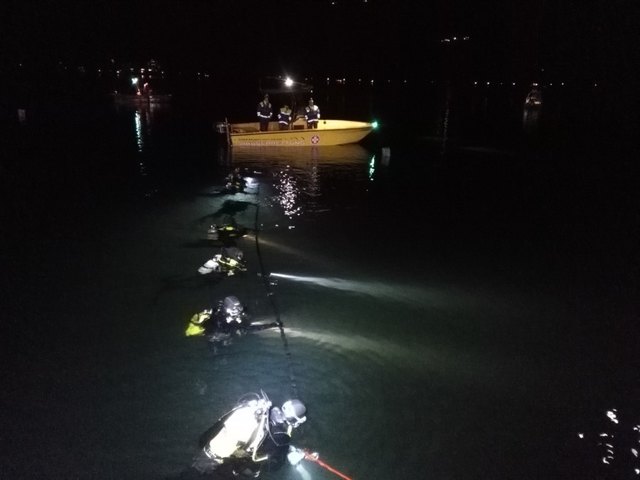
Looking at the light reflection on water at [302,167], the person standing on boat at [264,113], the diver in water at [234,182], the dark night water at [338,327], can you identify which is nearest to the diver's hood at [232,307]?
the dark night water at [338,327]

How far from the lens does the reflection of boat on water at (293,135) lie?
75.7ft

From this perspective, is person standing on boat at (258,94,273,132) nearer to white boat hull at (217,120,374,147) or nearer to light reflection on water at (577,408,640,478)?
white boat hull at (217,120,374,147)

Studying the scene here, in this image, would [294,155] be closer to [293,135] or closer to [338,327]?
[293,135]

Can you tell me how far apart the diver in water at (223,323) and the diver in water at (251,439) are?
2.13 meters

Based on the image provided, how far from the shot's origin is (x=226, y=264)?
8930 mm

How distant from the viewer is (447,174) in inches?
794

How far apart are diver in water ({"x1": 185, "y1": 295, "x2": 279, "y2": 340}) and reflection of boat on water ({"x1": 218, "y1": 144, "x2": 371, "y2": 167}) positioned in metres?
14.0

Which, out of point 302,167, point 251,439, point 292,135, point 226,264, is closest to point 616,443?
point 251,439

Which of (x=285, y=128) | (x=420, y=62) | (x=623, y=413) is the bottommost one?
(x=623, y=413)

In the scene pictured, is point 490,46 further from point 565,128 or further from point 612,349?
point 612,349

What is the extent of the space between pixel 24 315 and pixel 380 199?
10505 millimetres

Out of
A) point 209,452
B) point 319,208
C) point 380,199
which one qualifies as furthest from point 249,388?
point 380,199

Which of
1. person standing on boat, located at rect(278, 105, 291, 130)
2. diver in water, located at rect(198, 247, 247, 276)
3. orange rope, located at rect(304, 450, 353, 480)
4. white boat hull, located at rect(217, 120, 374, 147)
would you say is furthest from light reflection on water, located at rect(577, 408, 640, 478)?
person standing on boat, located at rect(278, 105, 291, 130)

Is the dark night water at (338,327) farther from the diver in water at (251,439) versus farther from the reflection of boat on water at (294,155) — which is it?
the reflection of boat on water at (294,155)
